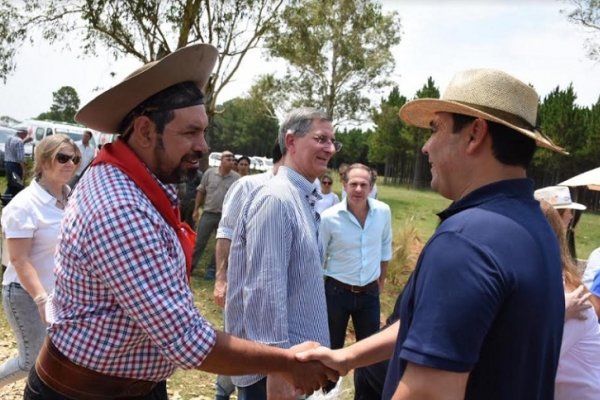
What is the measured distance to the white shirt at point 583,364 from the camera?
2.47 meters

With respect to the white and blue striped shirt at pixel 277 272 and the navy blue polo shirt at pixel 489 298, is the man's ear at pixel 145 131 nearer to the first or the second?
the white and blue striped shirt at pixel 277 272

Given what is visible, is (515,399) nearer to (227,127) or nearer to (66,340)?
(66,340)

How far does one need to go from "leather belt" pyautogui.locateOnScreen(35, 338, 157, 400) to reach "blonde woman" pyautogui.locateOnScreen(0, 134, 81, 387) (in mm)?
1469

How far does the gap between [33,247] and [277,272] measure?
67.6 inches

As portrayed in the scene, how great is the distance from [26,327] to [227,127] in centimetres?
7955

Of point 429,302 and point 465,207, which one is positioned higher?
point 465,207

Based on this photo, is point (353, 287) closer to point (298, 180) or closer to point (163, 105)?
point (298, 180)

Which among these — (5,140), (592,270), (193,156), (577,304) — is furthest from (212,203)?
(5,140)

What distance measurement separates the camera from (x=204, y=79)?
88.3 inches

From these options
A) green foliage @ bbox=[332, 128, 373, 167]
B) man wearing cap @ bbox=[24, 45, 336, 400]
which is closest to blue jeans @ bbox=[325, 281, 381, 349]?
man wearing cap @ bbox=[24, 45, 336, 400]

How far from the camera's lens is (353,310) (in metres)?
4.87

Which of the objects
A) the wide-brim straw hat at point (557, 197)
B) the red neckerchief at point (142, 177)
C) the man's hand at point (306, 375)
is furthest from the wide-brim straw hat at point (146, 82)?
the wide-brim straw hat at point (557, 197)

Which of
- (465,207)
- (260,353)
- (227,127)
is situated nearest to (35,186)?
(260,353)

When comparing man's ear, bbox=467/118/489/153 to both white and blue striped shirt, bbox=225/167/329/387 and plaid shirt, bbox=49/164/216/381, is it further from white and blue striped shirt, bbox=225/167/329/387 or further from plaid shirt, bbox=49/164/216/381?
white and blue striped shirt, bbox=225/167/329/387
